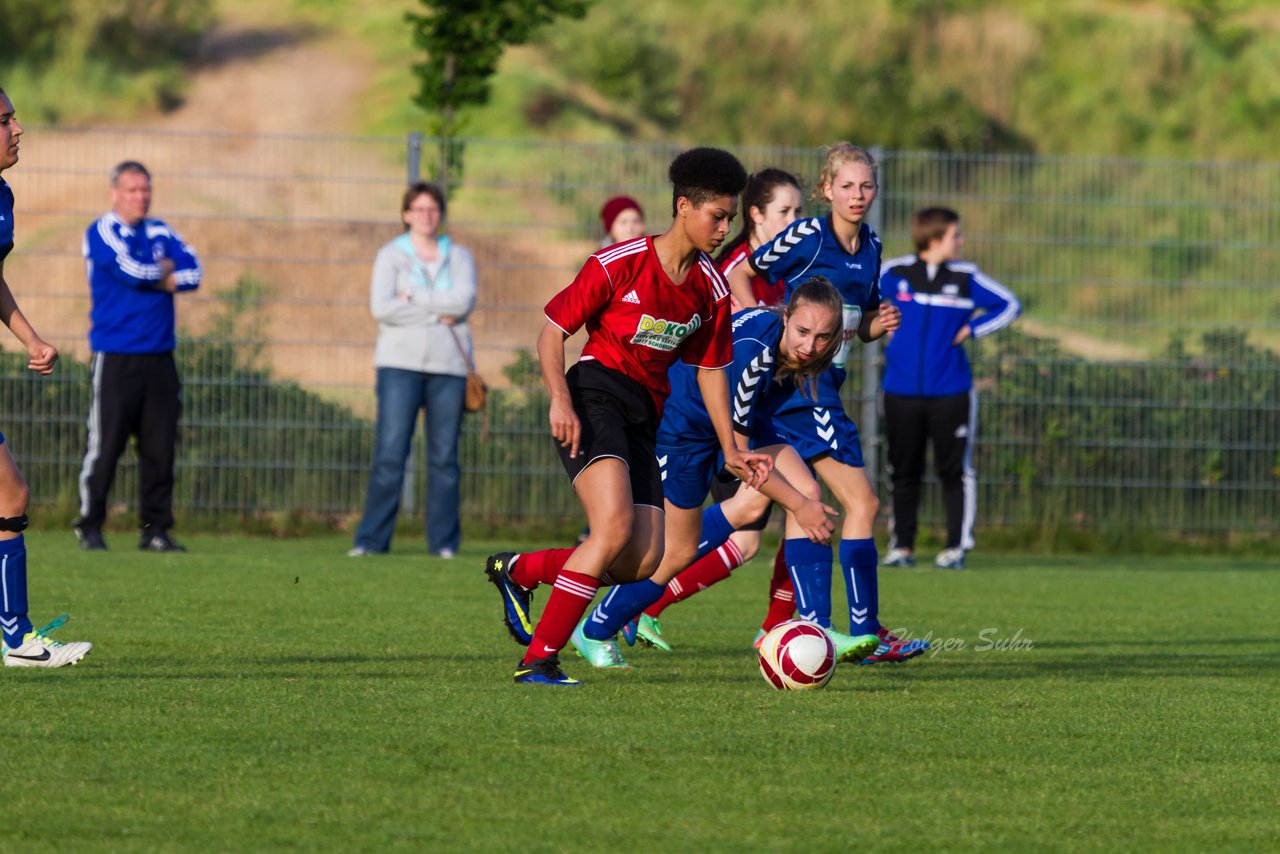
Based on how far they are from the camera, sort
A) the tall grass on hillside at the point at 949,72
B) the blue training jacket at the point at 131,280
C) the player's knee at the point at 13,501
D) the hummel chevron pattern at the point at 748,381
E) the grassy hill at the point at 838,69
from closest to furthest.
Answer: the player's knee at the point at 13,501
the hummel chevron pattern at the point at 748,381
the blue training jacket at the point at 131,280
the grassy hill at the point at 838,69
the tall grass on hillside at the point at 949,72

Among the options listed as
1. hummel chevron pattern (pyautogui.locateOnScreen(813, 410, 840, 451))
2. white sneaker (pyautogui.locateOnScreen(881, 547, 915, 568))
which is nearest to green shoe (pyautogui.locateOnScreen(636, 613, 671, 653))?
hummel chevron pattern (pyautogui.locateOnScreen(813, 410, 840, 451))

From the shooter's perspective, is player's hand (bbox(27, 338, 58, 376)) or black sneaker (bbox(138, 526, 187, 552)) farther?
black sneaker (bbox(138, 526, 187, 552))

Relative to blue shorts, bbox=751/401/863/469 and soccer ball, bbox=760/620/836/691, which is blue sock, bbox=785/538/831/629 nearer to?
blue shorts, bbox=751/401/863/469

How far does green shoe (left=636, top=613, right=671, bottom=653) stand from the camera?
709cm

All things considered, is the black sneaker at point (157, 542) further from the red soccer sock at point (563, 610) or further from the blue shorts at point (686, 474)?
the red soccer sock at point (563, 610)

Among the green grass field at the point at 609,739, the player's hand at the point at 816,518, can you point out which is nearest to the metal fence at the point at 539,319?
the green grass field at the point at 609,739

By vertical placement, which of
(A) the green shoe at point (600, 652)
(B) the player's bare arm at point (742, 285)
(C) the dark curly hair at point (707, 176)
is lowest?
(A) the green shoe at point (600, 652)

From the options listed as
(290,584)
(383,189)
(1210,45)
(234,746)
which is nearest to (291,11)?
(1210,45)

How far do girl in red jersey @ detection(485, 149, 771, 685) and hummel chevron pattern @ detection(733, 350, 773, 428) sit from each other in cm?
49

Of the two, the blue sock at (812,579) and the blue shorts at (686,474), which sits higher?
the blue shorts at (686,474)

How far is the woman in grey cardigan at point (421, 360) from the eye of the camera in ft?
35.8

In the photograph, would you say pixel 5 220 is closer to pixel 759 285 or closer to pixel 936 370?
pixel 759 285

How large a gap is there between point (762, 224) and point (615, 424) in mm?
2028

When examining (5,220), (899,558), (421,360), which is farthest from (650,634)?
(899,558)
